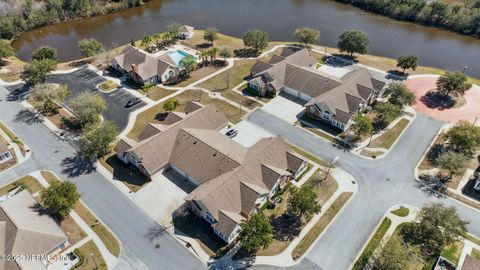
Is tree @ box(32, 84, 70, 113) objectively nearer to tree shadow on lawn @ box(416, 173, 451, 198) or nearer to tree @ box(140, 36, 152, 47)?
tree @ box(140, 36, 152, 47)

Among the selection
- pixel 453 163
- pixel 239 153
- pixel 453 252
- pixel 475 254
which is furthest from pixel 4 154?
pixel 453 163

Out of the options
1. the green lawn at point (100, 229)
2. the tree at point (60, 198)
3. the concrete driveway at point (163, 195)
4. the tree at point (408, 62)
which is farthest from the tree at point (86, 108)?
the tree at point (408, 62)

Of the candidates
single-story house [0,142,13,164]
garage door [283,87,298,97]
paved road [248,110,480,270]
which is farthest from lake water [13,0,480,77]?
single-story house [0,142,13,164]

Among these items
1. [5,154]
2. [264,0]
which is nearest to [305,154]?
[5,154]

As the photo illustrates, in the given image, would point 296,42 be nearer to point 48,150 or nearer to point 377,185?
point 377,185

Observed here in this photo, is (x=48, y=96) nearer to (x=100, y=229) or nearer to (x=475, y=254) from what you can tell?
(x=100, y=229)

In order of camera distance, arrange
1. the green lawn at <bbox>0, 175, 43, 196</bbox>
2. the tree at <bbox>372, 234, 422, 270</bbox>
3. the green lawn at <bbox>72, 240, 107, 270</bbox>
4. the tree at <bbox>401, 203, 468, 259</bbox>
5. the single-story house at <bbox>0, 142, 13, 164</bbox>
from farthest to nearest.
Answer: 1. the single-story house at <bbox>0, 142, 13, 164</bbox>
2. the green lawn at <bbox>0, 175, 43, 196</bbox>
3. the tree at <bbox>401, 203, 468, 259</bbox>
4. the green lawn at <bbox>72, 240, 107, 270</bbox>
5. the tree at <bbox>372, 234, 422, 270</bbox>
